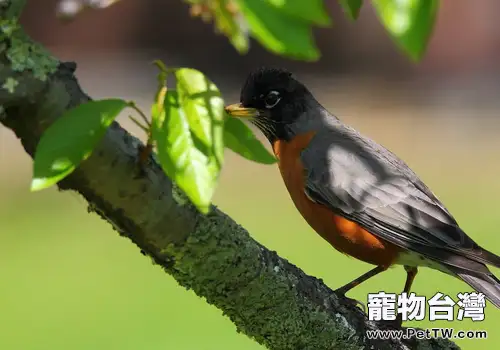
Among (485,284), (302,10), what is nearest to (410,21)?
(302,10)

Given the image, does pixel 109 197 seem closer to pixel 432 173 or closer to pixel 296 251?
pixel 296 251

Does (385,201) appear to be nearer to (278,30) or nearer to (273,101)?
(273,101)

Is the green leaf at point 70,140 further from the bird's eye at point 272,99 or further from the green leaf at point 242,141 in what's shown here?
the bird's eye at point 272,99

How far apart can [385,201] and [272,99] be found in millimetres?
636

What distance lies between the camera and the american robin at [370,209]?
2494mm

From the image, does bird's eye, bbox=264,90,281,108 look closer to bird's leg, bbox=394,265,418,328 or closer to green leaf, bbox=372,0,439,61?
bird's leg, bbox=394,265,418,328

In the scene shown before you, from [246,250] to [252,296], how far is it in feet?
0.36

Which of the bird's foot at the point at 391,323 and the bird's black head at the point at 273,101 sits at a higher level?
the bird's black head at the point at 273,101

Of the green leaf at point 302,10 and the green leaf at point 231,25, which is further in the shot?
the green leaf at point 231,25

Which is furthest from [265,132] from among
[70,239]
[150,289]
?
[70,239]

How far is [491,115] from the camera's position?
1029 cm

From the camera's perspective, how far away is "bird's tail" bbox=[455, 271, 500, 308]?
2367 mm

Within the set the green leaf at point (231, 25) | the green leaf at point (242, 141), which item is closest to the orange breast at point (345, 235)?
the green leaf at point (242, 141)

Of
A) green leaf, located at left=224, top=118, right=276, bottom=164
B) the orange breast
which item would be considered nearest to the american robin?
the orange breast
